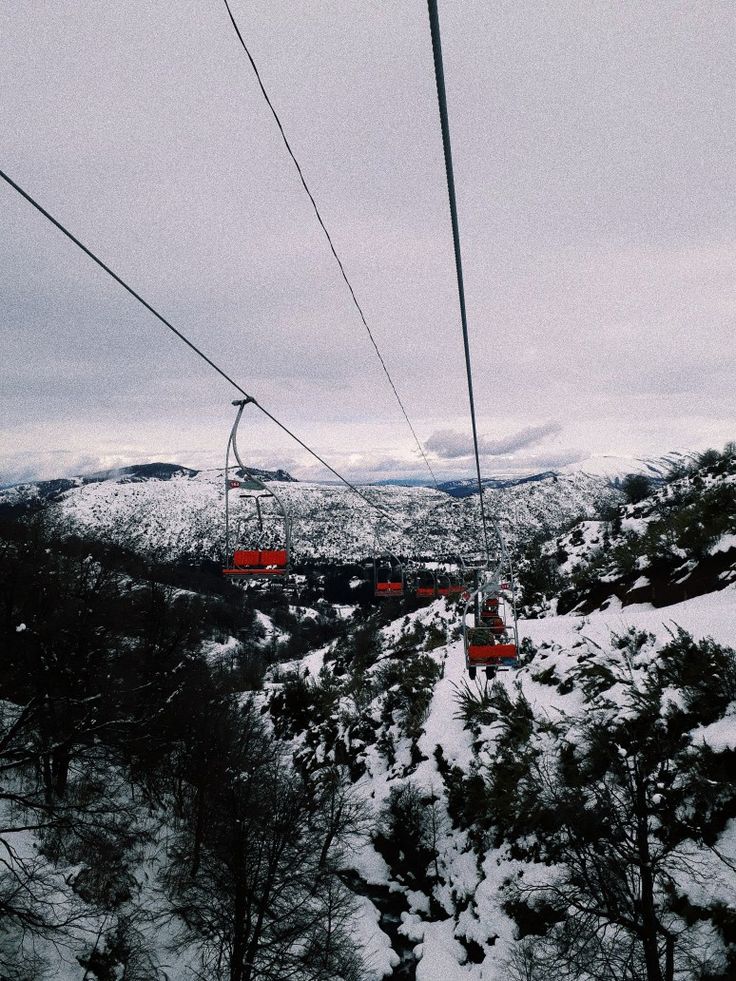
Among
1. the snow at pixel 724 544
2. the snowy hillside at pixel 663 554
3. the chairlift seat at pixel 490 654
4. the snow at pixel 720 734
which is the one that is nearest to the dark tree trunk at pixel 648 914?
the snow at pixel 720 734

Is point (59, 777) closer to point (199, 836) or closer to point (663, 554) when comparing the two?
point (199, 836)

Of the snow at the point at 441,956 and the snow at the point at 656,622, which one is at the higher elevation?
the snow at the point at 656,622

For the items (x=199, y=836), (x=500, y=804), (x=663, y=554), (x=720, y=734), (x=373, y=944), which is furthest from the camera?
(x=663, y=554)

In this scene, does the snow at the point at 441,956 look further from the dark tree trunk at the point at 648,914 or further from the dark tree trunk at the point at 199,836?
the dark tree trunk at the point at 199,836

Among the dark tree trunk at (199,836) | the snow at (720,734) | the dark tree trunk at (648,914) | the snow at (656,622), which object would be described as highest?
the snow at (656,622)

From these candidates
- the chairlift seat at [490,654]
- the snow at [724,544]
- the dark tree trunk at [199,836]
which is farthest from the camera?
the snow at [724,544]

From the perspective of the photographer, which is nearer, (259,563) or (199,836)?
(259,563)

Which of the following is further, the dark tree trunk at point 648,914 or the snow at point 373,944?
the snow at point 373,944

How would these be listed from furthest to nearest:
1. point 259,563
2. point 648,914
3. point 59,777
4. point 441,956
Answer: point 59,777, point 441,956, point 259,563, point 648,914

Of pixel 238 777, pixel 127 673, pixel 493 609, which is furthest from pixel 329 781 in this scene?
pixel 493 609

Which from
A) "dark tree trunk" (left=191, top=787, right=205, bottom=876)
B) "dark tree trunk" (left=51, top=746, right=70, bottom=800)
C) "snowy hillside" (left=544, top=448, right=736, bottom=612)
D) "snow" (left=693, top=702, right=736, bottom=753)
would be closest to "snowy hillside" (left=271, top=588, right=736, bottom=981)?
"snow" (left=693, top=702, right=736, bottom=753)

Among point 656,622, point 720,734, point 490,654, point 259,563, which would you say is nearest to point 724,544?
point 656,622

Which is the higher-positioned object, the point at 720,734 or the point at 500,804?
the point at 720,734

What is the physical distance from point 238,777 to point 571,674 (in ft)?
69.2
